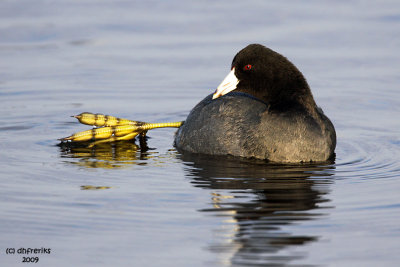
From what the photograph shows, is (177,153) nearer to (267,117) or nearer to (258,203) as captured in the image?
(267,117)

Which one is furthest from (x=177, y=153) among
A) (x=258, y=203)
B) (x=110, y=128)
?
(x=258, y=203)

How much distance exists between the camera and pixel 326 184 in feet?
24.5

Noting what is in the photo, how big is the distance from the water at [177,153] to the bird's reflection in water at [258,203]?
0.06 ft

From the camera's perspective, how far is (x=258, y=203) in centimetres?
679

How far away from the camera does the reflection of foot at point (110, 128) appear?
30.8 ft

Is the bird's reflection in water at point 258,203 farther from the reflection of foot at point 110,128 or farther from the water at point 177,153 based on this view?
the reflection of foot at point 110,128

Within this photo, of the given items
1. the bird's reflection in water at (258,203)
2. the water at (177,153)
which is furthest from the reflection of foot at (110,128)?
the bird's reflection in water at (258,203)

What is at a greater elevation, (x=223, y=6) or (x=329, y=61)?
(x=223, y=6)

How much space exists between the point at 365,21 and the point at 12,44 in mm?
5899

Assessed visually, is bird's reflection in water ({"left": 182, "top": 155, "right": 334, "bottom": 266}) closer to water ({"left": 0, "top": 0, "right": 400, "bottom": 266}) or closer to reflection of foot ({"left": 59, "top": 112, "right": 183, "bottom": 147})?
water ({"left": 0, "top": 0, "right": 400, "bottom": 266})

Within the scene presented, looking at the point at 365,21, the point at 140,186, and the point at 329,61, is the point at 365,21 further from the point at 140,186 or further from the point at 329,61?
the point at 140,186

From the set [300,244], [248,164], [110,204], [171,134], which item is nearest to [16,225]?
[110,204]

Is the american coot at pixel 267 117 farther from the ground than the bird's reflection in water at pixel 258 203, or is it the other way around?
the american coot at pixel 267 117

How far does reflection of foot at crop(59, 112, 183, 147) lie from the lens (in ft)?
30.8
